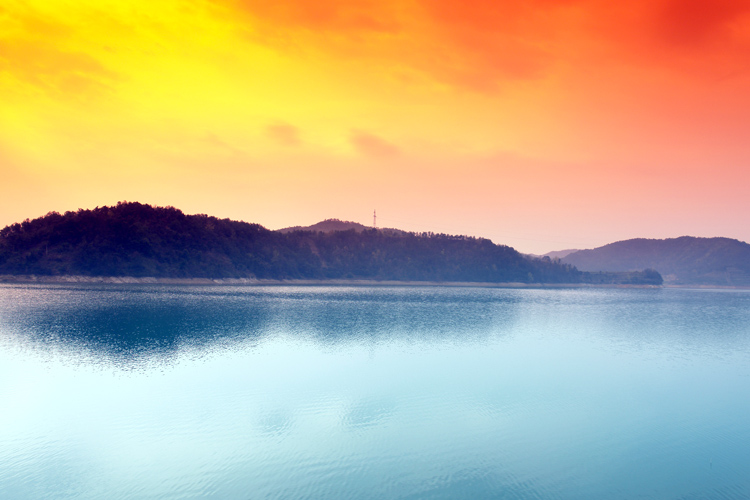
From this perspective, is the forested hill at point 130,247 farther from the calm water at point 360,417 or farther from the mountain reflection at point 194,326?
the calm water at point 360,417

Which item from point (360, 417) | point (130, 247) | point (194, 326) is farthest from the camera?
point (130, 247)

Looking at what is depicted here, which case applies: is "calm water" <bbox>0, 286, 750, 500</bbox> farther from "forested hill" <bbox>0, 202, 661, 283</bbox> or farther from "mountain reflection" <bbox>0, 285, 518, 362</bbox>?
"forested hill" <bbox>0, 202, 661, 283</bbox>

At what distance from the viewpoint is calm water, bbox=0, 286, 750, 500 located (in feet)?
43.1

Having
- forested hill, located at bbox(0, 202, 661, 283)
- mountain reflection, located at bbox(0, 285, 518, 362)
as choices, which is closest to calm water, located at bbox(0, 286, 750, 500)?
mountain reflection, located at bbox(0, 285, 518, 362)

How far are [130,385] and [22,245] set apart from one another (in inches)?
6059

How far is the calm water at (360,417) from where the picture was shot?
13.1m

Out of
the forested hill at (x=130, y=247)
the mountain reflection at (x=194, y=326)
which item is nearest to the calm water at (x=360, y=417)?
the mountain reflection at (x=194, y=326)

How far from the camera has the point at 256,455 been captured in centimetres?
1465

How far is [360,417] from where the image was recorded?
1900 cm

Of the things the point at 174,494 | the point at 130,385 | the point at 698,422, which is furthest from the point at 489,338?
the point at 174,494

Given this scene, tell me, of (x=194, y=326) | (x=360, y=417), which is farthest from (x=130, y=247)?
(x=360, y=417)

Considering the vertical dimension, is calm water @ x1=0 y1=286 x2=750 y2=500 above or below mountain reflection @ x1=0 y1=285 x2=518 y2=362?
below

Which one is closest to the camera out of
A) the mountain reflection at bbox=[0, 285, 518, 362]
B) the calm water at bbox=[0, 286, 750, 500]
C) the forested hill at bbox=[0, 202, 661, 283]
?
the calm water at bbox=[0, 286, 750, 500]

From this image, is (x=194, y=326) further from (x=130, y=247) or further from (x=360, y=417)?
(x=130, y=247)
